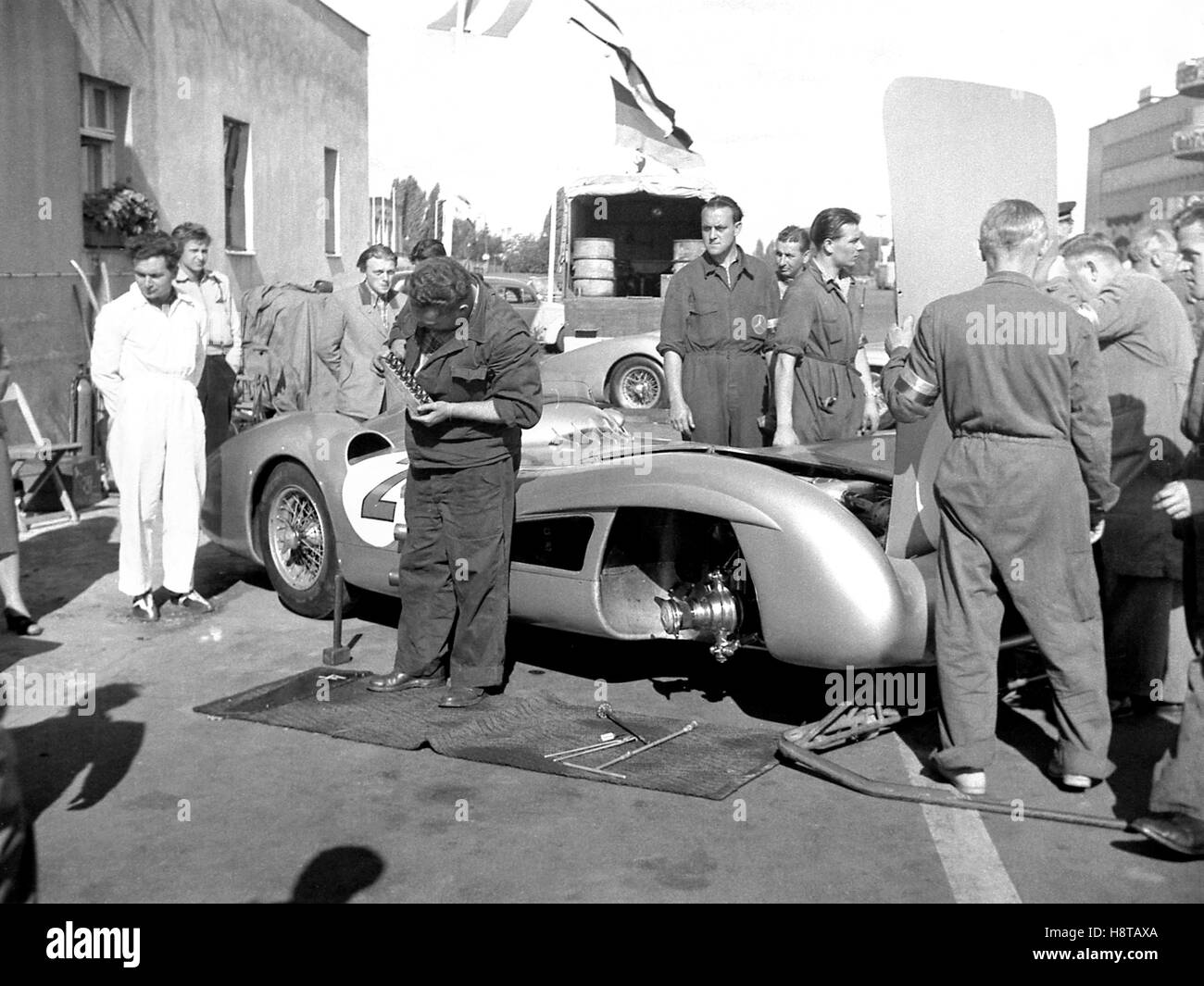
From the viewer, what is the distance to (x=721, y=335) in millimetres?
7520

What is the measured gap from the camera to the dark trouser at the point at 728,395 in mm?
7496

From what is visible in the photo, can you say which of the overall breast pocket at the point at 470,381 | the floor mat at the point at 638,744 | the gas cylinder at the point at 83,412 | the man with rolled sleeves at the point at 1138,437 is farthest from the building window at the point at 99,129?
the man with rolled sleeves at the point at 1138,437

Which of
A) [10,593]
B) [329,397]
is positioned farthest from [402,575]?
[329,397]

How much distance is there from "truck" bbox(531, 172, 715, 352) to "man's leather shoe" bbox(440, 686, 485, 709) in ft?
43.7

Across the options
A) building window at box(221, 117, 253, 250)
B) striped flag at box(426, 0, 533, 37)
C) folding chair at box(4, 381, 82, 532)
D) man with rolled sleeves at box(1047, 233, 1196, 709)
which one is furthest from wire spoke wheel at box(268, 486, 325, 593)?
striped flag at box(426, 0, 533, 37)

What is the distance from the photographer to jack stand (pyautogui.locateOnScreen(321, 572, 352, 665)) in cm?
642

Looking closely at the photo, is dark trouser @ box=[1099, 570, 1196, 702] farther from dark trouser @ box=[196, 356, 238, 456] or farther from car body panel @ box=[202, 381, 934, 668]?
dark trouser @ box=[196, 356, 238, 456]

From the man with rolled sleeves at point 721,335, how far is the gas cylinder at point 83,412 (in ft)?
17.7

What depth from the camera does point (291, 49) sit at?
1872 cm

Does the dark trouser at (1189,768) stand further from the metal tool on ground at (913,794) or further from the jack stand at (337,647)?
the jack stand at (337,647)

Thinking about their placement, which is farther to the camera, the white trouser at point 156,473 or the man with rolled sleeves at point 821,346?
the white trouser at point 156,473
